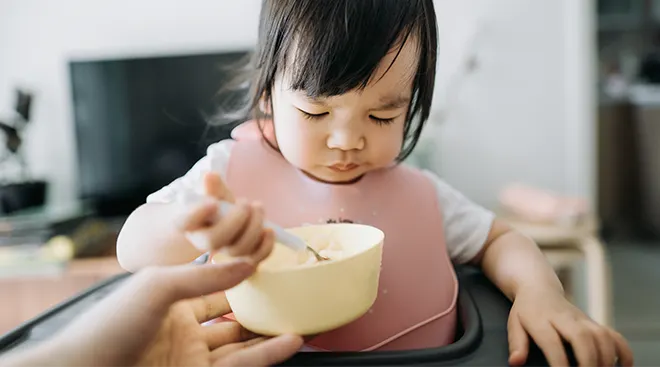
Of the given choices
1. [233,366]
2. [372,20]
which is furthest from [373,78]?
[233,366]

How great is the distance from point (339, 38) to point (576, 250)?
1.29 m

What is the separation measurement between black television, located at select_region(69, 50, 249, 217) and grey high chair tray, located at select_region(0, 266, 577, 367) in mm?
1398

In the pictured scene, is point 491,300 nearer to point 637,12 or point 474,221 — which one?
point 474,221

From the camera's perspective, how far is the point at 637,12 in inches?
122

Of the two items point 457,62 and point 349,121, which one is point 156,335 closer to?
point 349,121

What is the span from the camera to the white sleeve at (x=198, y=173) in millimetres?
598

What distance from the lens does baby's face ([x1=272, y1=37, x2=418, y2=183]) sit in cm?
55

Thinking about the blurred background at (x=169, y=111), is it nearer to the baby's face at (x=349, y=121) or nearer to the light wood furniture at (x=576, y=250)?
the light wood furniture at (x=576, y=250)

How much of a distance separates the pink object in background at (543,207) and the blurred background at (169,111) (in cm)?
1

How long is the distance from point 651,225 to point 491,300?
9.43 feet

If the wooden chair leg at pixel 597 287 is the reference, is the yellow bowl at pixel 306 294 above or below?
above

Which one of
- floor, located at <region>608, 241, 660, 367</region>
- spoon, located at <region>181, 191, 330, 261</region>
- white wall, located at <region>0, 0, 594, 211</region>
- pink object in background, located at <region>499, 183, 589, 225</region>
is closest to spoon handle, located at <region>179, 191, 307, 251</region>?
spoon, located at <region>181, 191, 330, 261</region>

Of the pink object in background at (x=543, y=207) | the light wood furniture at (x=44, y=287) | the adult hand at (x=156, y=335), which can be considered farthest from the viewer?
the light wood furniture at (x=44, y=287)

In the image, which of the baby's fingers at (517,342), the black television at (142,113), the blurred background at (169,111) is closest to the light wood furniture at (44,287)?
the blurred background at (169,111)
